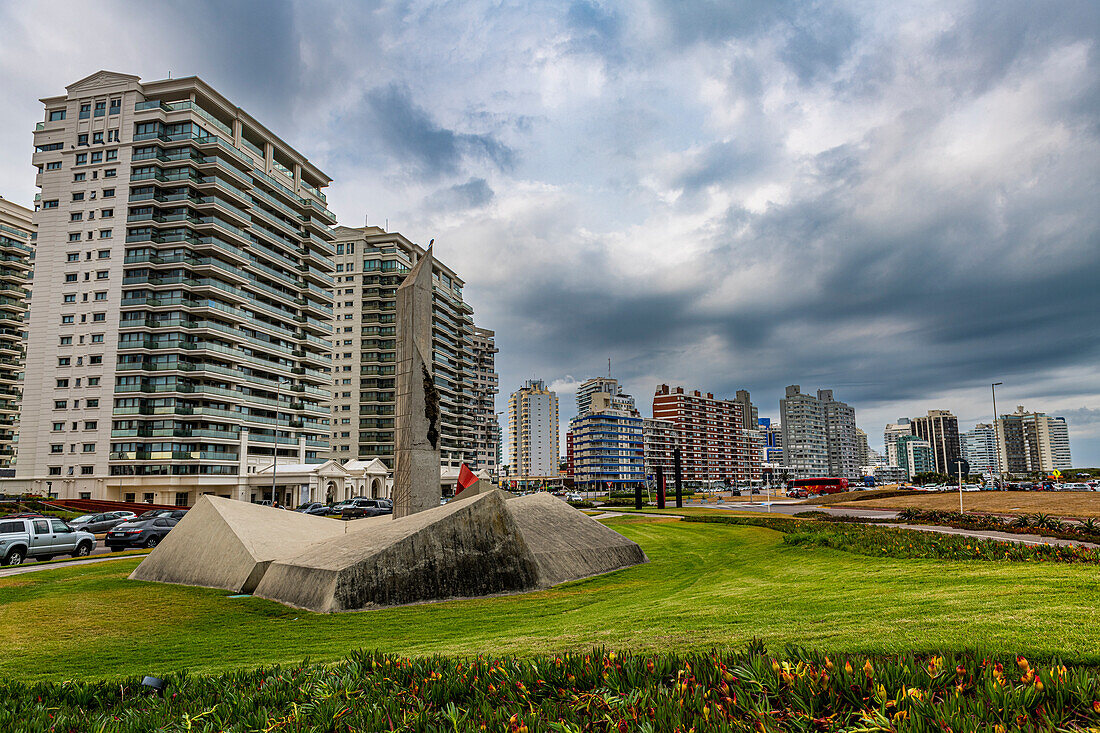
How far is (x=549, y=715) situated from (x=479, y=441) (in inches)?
5579

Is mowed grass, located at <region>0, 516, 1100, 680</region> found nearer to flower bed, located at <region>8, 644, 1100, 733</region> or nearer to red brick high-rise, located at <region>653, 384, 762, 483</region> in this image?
flower bed, located at <region>8, 644, 1100, 733</region>

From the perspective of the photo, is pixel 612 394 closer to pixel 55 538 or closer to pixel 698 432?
pixel 698 432

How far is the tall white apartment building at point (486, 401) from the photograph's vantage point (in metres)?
147

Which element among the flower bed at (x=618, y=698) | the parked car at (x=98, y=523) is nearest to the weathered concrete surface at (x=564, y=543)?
the flower bed at (x=618, y=698)

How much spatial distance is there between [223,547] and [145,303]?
58761 mm

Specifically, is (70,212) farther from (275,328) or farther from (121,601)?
(121,601)

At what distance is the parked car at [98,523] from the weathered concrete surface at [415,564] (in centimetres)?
3205

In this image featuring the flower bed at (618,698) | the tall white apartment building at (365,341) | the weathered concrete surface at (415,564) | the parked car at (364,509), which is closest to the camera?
the flower bed at (618,698)

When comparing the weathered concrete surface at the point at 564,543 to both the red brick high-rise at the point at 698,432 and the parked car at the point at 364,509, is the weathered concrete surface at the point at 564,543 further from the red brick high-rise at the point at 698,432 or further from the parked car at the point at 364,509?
the red brick high-rise at the point at 698,432

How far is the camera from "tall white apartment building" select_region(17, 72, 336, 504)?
62.0 m

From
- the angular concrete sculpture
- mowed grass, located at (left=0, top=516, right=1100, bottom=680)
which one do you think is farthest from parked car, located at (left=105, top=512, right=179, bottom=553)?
mowed grass, located at (left=0, top=516, right=1100, bottom=680)

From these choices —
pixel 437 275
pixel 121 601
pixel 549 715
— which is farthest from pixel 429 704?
pixel 437 275

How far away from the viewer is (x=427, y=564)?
13.4 metres

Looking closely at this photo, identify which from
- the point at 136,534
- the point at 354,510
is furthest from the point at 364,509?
the point at 136,534
